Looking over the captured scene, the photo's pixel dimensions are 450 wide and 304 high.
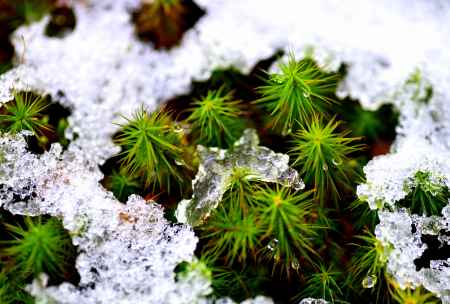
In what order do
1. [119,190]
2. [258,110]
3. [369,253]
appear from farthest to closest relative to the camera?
1. [258,110]
2. [119,190]
3. [369,253]

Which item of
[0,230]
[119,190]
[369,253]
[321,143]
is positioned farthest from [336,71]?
[0,230]

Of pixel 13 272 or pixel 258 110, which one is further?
pixel 258 110

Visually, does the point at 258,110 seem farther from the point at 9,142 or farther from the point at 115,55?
the point at 9,142

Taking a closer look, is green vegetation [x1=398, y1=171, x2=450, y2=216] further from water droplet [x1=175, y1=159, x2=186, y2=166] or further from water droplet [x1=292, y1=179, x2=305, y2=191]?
water droplet [x1=175, y1=159, x2=186, y2=166]

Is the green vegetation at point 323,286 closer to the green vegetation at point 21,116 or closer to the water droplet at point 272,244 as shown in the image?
the water droplet at point 272,244

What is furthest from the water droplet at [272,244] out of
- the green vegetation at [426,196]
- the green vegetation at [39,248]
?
the green vegetation at [39,248]

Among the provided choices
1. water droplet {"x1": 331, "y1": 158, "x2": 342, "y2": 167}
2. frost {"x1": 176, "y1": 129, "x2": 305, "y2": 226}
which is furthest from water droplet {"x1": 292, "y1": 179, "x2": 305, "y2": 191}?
water droplet {"x1": 331, "y1": 158, "x2": 342, "y2": 167}

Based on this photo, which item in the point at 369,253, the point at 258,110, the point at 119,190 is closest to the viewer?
the point at 369,253
